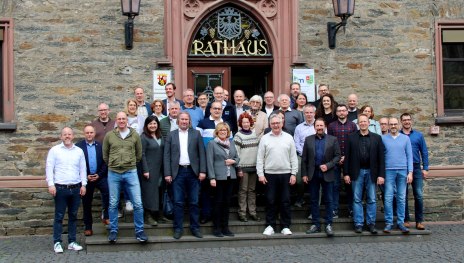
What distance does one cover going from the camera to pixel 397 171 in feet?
34.4

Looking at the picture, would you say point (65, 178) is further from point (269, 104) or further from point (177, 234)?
point (269, 104)

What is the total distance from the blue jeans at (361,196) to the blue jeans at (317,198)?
1.23ft

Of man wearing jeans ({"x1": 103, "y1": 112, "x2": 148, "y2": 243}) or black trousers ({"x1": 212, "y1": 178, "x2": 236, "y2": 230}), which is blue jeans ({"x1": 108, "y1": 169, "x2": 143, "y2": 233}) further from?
black trousers ({"x1": 212, "y1": 178, "x2": 236, "y2": 230})

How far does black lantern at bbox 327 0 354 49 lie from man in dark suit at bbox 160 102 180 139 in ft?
11.6

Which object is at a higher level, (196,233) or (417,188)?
(417,188)

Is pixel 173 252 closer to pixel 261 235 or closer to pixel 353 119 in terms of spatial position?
pixel 261 235

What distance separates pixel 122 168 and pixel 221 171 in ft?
4.72

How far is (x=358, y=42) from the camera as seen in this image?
12.6m

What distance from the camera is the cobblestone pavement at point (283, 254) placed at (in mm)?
9125

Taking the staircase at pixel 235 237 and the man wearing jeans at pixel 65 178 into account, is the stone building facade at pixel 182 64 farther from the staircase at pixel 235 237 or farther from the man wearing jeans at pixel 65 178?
the staircase at pixel 235 237

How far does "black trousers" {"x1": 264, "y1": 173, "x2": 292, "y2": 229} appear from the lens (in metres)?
10.1

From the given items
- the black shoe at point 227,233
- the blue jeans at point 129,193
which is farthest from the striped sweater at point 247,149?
the blue jeans at point 129,193

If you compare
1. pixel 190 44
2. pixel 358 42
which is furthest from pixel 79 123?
pixel 358 42

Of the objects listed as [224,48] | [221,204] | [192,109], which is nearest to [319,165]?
[221,204]
